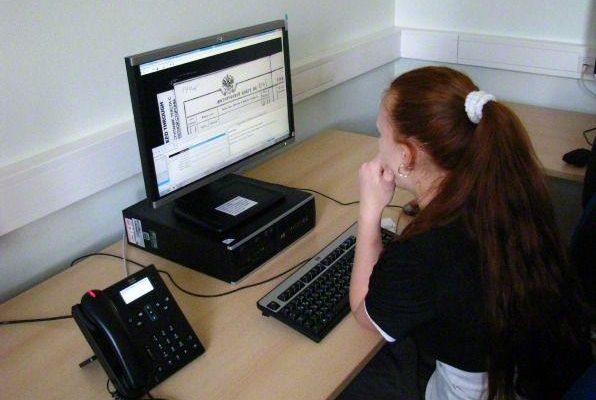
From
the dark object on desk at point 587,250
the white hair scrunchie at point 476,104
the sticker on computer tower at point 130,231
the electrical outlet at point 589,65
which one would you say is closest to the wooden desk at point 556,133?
the electrical outlet at point 589,65

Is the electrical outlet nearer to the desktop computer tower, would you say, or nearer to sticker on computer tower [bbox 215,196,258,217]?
the desktop computer tower

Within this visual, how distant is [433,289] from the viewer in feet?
3.16

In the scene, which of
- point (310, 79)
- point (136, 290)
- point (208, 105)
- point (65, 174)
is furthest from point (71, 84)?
point (310, 79)

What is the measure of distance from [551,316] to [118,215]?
1.09 metres

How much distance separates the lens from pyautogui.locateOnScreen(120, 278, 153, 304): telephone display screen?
105 centimetres

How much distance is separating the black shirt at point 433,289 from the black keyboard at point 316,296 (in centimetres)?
11

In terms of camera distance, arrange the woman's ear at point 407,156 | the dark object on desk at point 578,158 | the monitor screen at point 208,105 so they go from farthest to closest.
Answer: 1. the dark object on desk at point 578,158
2. the monitor screen at point 208,105
3. the woman's ear at point 407,156

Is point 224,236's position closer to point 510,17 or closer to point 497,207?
point 497,207

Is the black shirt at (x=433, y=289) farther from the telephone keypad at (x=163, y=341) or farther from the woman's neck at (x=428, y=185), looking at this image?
the telephone keypad at (x=163, y=341)

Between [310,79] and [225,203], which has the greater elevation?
[310,79]

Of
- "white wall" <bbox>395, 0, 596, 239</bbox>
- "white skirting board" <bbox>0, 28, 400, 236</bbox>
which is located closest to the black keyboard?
"white skirting board" <bbox>0, 28, 400, 236</bbox>

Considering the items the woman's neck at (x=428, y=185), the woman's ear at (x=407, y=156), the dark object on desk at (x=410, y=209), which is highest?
the woman's ear at (x=407, y=156)

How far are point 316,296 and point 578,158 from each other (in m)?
0.98

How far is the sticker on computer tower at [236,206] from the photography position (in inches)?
52.7
